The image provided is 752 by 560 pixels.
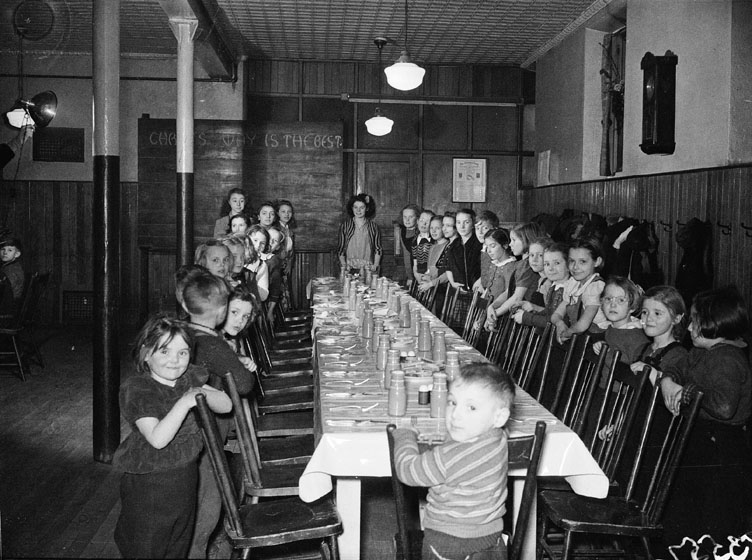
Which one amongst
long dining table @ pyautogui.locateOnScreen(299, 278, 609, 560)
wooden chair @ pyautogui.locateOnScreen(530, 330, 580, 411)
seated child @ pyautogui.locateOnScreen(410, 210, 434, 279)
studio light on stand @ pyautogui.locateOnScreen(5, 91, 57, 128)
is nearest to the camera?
long dining table @ pyautogui.locateOnScreen(299, 278, 609, 560)

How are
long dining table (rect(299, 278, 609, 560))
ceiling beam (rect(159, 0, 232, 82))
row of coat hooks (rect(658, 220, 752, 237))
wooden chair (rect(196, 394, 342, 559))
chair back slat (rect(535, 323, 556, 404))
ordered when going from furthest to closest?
ceiling beam (rect(159, 0, 232, 82))
row of coat hooks (rect(658, 220, 752, 237))
chair back slat (rect(535, 323, 556, 404))
long dining table (rect(299, 278, 609, 560))
wooden chair (rect(196, 394, 342, 559))

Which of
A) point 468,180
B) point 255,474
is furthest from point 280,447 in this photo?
point 468,180

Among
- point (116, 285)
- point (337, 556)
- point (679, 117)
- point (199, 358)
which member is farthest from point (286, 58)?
point (337, 556)

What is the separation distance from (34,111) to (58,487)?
23.3ft

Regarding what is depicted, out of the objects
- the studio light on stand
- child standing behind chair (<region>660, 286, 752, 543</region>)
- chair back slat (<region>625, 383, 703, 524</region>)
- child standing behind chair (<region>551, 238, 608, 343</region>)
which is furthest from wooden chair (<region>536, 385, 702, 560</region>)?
the studio light on stand

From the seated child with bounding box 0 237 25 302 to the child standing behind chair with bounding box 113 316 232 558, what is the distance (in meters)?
5.75

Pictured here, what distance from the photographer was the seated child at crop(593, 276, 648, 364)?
4.35 m

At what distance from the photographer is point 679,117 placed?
7375mm

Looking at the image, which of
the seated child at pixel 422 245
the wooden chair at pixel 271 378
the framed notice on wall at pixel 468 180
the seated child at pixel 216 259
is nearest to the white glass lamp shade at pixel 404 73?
the seated child at pixel 422 245

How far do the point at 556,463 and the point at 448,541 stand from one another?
0.66m

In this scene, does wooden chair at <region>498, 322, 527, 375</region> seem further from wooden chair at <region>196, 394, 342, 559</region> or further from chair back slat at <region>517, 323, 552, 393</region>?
wooden chair at <region>196, 394, 342, 559</region>

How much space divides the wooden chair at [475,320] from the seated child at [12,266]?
4.56 meters

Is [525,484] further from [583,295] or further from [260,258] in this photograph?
[260,258]

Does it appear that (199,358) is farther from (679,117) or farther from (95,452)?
(679,117)
